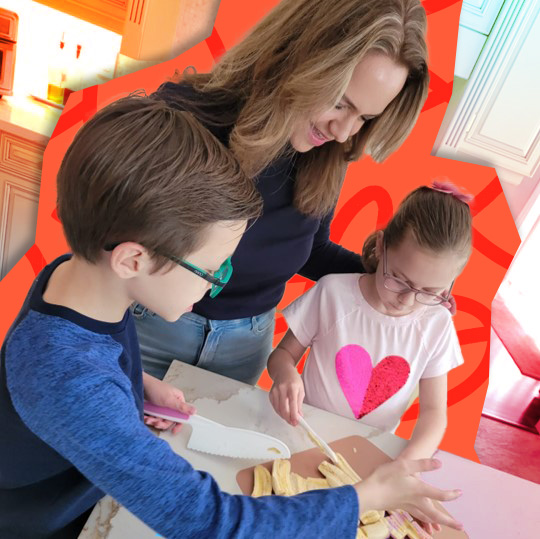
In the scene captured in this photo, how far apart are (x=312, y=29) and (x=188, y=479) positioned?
2.43ft

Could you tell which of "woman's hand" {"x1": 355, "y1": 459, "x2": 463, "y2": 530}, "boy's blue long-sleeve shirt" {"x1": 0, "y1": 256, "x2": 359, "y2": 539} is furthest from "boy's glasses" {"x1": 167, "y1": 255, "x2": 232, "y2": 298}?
"woman's hand" {"x1": 355, "y1": 459, "x2": 463, "y2": 530}

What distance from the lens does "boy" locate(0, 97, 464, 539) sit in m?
0.59

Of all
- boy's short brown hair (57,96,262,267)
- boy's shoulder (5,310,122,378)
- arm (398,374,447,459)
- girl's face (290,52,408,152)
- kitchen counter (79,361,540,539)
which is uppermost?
girl's face (290,52,408,152)

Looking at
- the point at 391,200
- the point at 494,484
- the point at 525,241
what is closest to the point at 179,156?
the point at 494,484

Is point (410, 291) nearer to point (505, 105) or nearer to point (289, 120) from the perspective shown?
point (289, 120)

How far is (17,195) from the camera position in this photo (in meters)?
2.00

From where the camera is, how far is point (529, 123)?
1903 millimetres

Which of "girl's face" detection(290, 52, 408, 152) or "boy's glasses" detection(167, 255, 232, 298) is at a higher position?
"girl's face" detection(290, 52, 408, 152)

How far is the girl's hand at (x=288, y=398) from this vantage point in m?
1.00

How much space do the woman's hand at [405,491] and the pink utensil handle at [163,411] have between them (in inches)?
12.7

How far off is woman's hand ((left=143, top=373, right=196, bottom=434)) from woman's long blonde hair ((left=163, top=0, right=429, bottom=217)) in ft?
1.43
